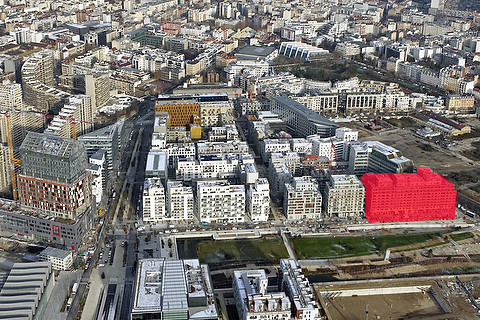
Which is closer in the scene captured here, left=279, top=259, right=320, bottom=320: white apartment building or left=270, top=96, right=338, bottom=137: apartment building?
left=279, top=259, right=320, bottom=320: white apartment building

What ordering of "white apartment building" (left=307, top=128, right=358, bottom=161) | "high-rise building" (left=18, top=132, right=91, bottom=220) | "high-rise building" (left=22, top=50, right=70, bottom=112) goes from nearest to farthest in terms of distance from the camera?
1. "high-rise building" (left=18, top=132, right=91, bottom=220)
2. "white apartment building" (left=307, top=128, right=358, bottom=161)
3. "high-rise building" (left=22, top=50, right=70, bottom=112)

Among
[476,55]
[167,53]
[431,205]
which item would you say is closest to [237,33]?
[167,53]

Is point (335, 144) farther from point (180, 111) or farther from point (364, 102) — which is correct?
point (364, 102)

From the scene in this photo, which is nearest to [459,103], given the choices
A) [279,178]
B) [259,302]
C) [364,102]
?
[364,102]

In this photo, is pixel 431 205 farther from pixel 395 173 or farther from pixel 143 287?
pixel 143 287

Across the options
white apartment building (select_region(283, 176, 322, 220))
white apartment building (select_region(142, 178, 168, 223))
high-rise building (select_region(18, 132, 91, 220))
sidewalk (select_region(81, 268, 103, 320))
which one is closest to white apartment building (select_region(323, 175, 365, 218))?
white apartment building (select_region(283, 176, 322, 220))

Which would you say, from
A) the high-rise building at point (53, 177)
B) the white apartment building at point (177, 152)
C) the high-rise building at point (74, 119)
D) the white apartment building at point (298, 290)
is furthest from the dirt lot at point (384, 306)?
the high-rise building at point (74, 119)

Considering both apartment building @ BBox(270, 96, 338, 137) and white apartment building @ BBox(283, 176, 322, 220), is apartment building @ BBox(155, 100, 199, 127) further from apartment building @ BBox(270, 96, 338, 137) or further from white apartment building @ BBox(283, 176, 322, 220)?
white apartment building @ BBox(283, 176, 322, 220)
